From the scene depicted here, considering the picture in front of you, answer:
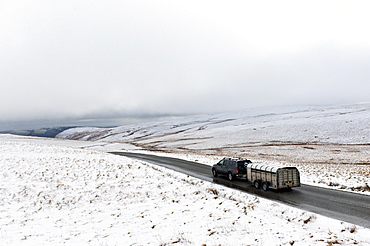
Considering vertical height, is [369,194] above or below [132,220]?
below

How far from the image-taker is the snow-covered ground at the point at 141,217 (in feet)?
25.9

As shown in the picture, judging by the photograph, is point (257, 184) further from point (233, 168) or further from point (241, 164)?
point (233, 168)

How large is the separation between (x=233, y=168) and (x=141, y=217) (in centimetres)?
1149

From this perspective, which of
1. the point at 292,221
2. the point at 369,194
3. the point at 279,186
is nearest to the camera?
the point at 292,221

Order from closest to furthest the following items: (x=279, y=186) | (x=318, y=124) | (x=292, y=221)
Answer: (x=292, y=221)
(x=279, y=186)
(x=318, y=124)

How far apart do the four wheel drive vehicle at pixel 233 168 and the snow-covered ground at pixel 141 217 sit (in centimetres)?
382

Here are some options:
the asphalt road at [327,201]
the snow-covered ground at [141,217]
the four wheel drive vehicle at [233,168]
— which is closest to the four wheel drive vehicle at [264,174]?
the four wheel drive vehicle at [233,168]

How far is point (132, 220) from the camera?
9930 mm

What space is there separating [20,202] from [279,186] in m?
15.8

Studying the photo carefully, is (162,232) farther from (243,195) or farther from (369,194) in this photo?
(369,194)

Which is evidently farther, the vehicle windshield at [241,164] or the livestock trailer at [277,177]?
the vehicle windshield at [241,164]

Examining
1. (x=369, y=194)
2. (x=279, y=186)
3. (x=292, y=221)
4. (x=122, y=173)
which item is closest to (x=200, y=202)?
(x=292, y=221)

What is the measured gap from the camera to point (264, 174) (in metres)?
16.5

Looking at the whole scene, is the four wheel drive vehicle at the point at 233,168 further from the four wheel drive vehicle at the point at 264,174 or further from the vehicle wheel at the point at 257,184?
the vehicle wheel at the point at 257,184
